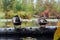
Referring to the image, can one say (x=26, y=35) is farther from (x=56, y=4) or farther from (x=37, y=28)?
(x=56, y=4)

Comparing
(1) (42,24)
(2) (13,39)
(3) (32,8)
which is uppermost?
(3) (32,8)

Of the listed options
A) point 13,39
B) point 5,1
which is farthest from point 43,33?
point 5,1

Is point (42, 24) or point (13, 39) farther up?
point (42, 24)

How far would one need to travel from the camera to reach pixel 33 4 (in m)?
1.27

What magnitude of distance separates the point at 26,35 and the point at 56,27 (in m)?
0.26

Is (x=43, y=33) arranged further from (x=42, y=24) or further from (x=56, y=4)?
(x=56, y=4)

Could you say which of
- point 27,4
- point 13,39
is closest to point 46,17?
point 27,4

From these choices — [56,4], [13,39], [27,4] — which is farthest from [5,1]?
[56,4]

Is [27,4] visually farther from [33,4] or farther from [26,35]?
[26,35]

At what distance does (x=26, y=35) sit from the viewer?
4.18ft

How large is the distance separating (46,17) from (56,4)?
14 centimetres

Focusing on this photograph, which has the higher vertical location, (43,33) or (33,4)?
(33,4)

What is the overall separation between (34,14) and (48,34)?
0.21 metres

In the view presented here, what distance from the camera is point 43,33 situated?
1.28 metres
